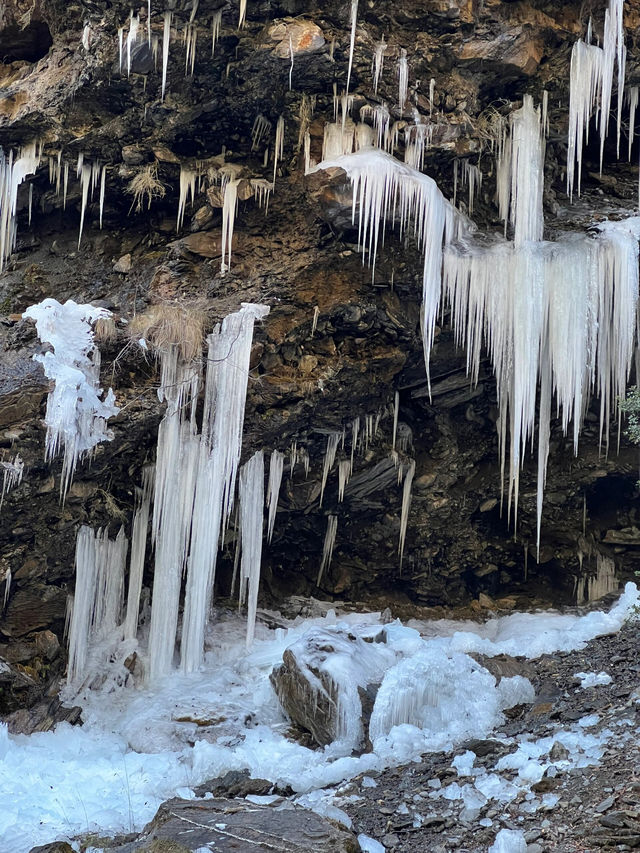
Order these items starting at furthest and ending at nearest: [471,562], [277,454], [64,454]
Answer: [471,562] < [277,454] < [64,454]

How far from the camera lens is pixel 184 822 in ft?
21.9

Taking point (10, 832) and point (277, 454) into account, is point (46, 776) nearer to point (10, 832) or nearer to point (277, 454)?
point (10, 832)

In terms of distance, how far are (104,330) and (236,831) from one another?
741 cm

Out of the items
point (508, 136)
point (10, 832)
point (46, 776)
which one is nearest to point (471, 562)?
point (508, 136)

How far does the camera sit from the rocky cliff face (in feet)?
39.2

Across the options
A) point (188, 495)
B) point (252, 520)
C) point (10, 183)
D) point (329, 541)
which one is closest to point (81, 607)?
point (188, 495)

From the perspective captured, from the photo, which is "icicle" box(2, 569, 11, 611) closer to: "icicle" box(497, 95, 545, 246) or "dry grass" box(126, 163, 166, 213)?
"dry grass" box(126, 163, 166, 213)

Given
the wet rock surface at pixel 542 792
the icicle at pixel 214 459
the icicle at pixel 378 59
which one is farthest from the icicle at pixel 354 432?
the wet rock surface at pixel 542 792

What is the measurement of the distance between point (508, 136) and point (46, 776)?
10632mm

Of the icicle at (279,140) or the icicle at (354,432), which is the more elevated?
the icicle at (279,140)

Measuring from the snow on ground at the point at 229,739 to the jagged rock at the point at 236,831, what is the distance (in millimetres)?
977

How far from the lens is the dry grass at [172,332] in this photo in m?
12.0

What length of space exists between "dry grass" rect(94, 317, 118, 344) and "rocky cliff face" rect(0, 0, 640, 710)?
4 centimetres

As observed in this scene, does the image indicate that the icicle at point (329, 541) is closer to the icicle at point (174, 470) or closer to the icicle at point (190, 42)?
the icicle at point (174, 470)
